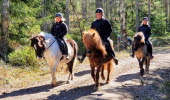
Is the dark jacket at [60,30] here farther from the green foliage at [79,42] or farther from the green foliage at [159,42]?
the green foliage at [159,42]

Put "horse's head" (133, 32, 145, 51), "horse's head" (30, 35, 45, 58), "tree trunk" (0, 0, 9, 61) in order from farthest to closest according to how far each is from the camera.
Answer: "tree trunk" (0, 0, 9, 61) < "horse's head" (133, 32, 145, 51) < "horse's head" (30, 35, 45, 58)

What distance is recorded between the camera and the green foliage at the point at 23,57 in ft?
41.3

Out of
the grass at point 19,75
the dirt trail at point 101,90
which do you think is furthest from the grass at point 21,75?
the dirt trail at point 101,90

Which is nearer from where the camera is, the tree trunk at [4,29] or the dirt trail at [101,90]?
the dirt trail at [101,90]

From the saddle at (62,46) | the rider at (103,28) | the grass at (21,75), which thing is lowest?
the grass at (21,75)

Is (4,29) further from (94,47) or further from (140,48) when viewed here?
(140,48)

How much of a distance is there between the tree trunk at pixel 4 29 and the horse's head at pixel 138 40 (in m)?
6.94

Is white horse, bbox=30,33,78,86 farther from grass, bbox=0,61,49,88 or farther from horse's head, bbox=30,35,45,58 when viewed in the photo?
grass, bbox=0,61,49,88

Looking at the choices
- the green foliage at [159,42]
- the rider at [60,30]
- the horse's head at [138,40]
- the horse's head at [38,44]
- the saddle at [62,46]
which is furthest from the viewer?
the green foliage at [159,42]

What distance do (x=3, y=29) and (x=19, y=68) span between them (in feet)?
7.74

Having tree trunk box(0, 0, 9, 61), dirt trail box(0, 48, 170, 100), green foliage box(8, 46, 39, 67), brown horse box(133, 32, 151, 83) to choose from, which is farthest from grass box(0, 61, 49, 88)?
brown horse box(133, 32, 151, 83)

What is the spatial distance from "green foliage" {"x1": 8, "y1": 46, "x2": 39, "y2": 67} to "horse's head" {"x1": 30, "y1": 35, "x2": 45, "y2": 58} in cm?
419

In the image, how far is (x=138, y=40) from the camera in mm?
10367

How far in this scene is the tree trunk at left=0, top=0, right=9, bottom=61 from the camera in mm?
12710
